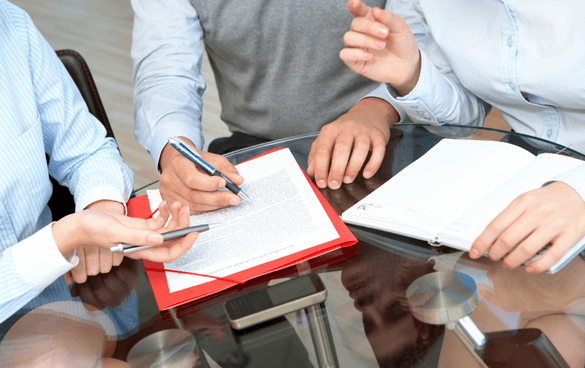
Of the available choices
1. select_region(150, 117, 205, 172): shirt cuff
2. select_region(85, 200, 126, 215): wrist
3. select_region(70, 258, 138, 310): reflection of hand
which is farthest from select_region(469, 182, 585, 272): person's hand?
select_region(150, 117, 205, 172): shirt cuff

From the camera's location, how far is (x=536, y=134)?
1.07 m

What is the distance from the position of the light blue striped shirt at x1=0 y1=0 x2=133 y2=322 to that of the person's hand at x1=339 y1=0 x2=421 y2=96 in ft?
1.80

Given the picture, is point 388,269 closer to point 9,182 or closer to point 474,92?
point 474,92

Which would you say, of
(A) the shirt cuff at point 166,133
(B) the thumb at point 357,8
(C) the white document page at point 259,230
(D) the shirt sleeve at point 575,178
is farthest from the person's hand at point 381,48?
(A) the shirt cuff at point 166,133

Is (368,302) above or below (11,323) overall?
above

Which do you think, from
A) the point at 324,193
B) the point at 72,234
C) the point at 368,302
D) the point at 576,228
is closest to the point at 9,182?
the point at 72,234

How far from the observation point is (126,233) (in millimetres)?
720

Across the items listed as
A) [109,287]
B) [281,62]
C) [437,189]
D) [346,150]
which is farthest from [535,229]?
[281,62]

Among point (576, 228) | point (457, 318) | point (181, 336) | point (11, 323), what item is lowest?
point (11, 323)

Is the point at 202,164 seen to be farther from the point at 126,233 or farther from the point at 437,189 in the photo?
the point at 437,189

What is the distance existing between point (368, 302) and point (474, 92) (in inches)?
26.9

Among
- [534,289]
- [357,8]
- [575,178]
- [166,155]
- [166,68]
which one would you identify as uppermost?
[357,8]

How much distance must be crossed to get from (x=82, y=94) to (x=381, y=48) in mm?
784

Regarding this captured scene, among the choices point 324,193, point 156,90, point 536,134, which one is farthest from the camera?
point 156,90
